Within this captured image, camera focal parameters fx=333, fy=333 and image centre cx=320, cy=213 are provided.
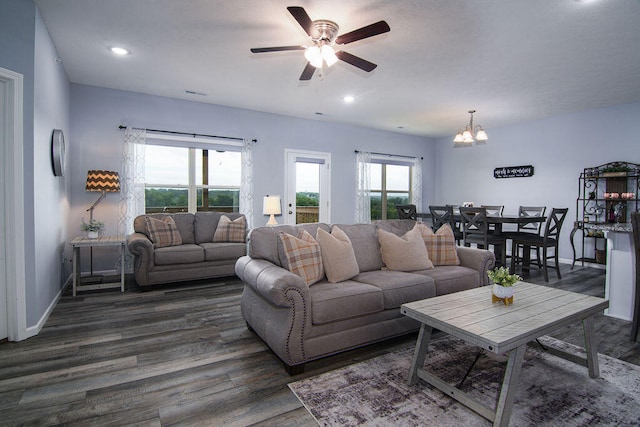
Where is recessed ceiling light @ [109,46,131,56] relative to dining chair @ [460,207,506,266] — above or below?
above

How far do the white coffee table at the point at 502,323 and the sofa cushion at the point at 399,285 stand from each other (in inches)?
14.7

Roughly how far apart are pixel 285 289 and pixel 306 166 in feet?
15.2

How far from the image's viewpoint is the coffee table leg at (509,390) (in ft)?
5.21

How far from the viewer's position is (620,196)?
5039 mm

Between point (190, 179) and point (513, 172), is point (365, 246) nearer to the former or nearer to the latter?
point (190, 179)

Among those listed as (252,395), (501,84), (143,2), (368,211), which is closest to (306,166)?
(368,211)

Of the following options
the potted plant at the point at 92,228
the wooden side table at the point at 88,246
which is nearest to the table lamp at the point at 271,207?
the wooden side table at the point at 88,246

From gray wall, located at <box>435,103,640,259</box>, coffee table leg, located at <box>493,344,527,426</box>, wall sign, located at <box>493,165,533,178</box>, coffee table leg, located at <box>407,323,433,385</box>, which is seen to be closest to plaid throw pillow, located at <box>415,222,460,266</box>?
coffee table leg, located at <box>407,323,433,385</box>

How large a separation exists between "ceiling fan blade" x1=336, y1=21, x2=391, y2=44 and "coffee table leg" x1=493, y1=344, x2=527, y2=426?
7.08 ft

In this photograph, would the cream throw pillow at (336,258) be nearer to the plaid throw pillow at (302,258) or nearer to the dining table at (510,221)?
the plaid throw pillow at (302,258)

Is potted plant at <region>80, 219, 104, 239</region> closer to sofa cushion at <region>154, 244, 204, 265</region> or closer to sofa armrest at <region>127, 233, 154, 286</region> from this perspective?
sofa armrest at <region>127, 233, 154, 286</region>

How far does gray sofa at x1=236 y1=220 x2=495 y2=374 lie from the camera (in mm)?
2129

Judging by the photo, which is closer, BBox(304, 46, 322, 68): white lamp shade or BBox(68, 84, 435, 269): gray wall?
BBox(304, 46, 322, 68): white lamp shade

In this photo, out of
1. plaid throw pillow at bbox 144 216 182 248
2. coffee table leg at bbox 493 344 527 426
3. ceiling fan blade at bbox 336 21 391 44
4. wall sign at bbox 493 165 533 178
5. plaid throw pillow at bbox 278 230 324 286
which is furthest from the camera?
wall sign at bbox 493 165 533 178
